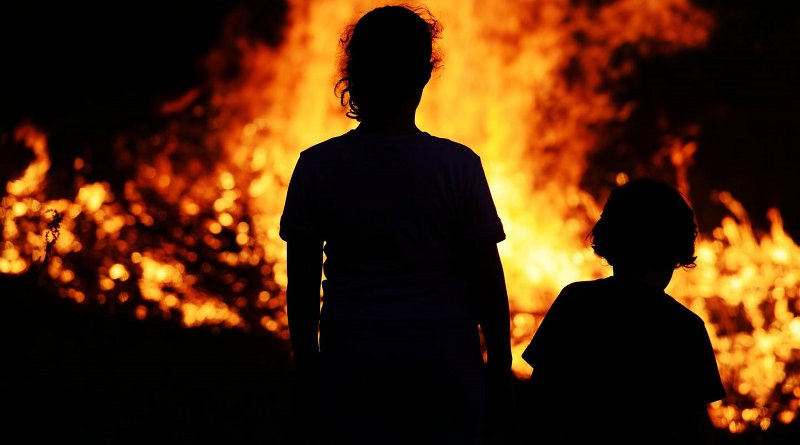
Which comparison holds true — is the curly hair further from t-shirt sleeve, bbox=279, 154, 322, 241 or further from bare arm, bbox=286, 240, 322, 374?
bare arm, bbox=286, 240, 322, 374

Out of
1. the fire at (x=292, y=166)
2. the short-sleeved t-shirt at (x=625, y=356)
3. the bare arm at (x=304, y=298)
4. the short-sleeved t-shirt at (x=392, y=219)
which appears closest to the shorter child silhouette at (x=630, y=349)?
the short-sleeved t-shirt at (x=625, y=356)

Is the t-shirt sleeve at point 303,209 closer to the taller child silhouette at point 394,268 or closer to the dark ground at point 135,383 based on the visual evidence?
the taller child silhouette at point 394,268

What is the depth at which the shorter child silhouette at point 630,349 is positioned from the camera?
2.17 m

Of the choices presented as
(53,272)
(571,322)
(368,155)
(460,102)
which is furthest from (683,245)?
(53,272)

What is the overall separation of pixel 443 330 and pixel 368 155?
0.45 m

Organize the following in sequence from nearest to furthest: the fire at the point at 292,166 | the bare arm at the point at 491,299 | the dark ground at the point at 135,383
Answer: the bare arm at the point at 491,299
the dark ground at the point at 135,383
the fire at the point at 292,166

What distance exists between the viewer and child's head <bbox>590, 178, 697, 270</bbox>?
226cm

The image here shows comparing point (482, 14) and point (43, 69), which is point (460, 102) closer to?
point (482, 14)

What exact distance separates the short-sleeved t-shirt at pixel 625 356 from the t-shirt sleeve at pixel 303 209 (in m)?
0.62

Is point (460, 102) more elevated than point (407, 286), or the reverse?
point (460, 102)

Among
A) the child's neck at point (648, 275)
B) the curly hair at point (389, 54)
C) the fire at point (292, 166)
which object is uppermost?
the fire at point (292, 166)

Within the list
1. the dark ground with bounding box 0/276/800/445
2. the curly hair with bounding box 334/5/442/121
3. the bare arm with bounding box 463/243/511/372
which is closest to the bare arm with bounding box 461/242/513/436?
the bare arm with bounding box 463/243/511/372

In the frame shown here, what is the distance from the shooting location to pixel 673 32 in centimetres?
656

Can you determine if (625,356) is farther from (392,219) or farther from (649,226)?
(392,219)
